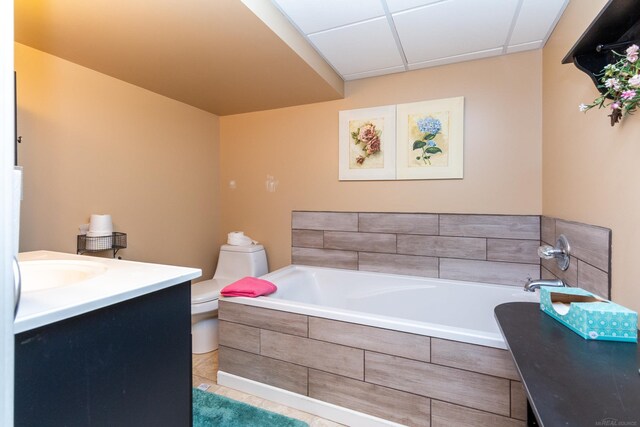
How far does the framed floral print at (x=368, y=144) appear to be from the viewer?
2.47 meters

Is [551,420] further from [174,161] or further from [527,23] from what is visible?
[174,161]

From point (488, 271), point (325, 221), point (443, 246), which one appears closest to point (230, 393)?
point (325, 221)

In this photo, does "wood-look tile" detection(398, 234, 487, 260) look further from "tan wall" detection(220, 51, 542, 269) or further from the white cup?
the white cup

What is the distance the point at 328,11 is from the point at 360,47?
45 centimetres

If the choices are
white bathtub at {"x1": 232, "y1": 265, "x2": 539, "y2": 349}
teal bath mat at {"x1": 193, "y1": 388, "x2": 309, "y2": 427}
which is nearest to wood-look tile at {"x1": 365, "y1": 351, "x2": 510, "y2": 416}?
white bathtub at {"x1": 232, "y1": 265, "x2": 539, "y2": 349}

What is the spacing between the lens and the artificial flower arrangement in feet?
3.16

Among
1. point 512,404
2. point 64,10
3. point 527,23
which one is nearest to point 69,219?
point 64,10

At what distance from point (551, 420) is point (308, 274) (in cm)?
214

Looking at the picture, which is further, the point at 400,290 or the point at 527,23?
the point at 400,290

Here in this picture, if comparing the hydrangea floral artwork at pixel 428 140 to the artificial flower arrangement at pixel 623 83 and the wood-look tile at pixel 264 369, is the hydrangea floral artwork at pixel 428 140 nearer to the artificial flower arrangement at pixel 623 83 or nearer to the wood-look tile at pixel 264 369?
the artificial flower arrangement at pixel 623 83

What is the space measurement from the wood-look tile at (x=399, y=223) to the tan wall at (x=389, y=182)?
0.07 meters

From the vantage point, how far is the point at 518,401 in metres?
1.27

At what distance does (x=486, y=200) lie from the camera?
87.5 inches

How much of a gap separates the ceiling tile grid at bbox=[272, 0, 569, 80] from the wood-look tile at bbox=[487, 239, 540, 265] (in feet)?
4.43
